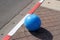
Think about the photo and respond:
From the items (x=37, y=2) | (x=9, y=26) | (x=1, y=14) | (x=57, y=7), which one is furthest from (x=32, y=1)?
(x=9, y=26)

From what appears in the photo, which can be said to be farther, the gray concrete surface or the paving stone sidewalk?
the gray concrete surface

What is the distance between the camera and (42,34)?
653cm

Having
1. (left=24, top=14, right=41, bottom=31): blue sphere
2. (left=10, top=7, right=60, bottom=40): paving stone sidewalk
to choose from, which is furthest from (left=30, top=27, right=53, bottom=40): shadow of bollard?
(left=24, top=14, right=41, bottom=31): blue sphere

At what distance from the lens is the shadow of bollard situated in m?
6.34

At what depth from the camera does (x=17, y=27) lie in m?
6.96

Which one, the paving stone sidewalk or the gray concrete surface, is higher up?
the gray concrete surface

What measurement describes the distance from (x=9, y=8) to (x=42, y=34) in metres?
3.12

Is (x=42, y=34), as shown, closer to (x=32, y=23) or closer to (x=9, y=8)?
(x=32, y=23)

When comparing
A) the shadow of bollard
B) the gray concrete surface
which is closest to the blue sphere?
the shadow of bollard

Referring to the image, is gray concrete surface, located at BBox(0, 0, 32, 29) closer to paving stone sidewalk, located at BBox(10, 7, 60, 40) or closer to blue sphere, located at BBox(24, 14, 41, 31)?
paving stone sidewalk, located at BBox(10, 7, 60, 40)

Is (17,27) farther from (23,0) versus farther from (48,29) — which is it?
(23,0)

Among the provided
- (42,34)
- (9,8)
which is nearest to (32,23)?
(42,34)

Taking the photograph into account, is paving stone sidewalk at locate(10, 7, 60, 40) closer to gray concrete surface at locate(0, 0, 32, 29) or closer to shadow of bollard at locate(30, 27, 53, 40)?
shadow of bollard at locate(30, 27, 53, 40)

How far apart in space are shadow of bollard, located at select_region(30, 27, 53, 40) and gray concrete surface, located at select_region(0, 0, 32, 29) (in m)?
1.46
